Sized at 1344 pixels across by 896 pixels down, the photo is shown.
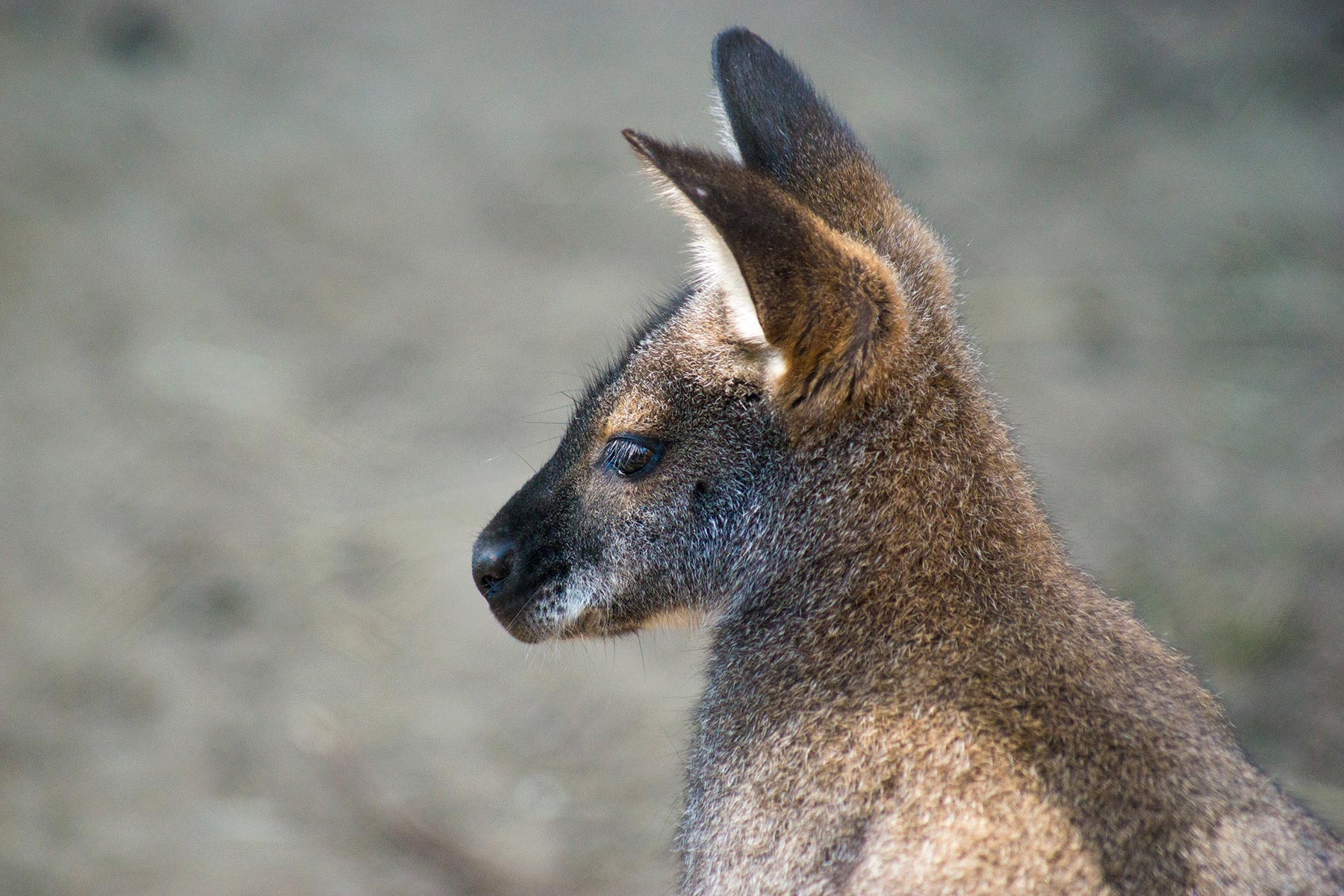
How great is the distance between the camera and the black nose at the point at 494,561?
9.53 feet

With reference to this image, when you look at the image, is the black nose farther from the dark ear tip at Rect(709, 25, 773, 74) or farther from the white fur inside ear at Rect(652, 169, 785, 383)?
the dark ear tip at Rect(709, 25, 773, 74)

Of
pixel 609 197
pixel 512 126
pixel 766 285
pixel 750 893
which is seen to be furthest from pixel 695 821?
pixel 512 126

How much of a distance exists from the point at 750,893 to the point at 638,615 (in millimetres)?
772

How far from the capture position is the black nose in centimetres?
290

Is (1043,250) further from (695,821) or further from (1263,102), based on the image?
(695,821)

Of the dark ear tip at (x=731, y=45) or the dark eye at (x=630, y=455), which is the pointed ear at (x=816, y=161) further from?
the dark eye at (x=630, y=455)

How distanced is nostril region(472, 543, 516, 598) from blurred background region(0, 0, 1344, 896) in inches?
61.6

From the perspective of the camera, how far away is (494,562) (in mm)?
2912

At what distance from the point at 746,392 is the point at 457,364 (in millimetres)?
4271

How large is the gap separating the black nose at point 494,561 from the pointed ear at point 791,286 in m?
0.78

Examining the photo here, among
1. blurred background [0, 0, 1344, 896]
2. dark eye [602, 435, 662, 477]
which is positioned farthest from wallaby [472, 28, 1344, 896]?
blurred background [0, 0, 1344, 896]

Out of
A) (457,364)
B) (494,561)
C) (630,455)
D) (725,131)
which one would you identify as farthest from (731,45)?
(457,364)

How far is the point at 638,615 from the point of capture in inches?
114

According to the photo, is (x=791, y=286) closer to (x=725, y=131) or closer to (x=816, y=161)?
(x=816, y=161)
